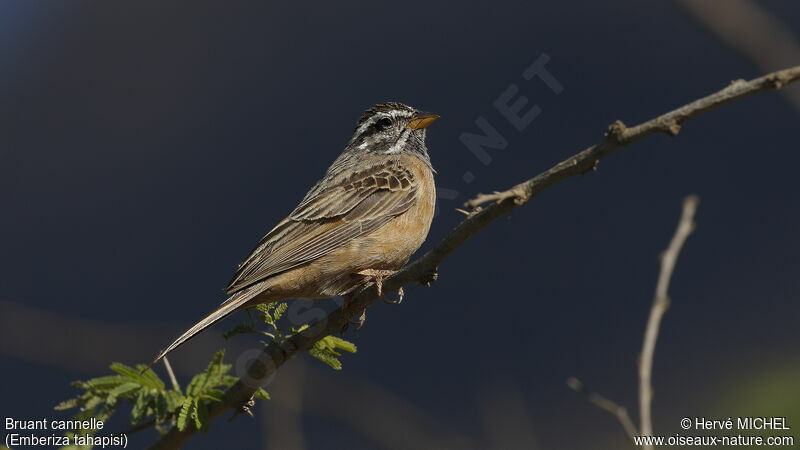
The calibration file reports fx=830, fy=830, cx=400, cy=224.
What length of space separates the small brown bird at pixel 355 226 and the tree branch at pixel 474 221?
860mm

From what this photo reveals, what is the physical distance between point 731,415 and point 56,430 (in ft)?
13.0

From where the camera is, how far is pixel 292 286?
6098 mm

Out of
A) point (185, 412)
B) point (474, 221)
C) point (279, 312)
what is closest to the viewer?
point (474, 221)

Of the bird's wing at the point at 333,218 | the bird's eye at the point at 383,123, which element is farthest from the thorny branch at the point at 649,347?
the bird's eye at the point at 383,123

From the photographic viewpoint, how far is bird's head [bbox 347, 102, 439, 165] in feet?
25.9

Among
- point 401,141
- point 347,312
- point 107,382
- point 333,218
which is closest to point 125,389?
point 107,382

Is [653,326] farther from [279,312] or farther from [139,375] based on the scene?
[139,375]

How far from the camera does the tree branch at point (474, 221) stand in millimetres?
3127

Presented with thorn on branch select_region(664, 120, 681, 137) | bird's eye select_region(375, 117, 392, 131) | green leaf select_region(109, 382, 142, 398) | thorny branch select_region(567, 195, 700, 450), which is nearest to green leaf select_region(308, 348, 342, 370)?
green leaf select_region(109, 382, 142, 398)

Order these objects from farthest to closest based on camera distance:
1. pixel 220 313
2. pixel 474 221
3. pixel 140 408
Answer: pixel 220 313, pixel 140 408, pixel 474 221

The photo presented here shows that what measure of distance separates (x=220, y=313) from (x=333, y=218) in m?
1.66

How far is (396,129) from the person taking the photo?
796 centimetres

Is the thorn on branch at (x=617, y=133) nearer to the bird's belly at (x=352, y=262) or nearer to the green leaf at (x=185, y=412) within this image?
the green leaf at (x=185, y=412)

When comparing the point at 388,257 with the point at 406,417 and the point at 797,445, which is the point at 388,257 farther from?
the point at 797,445
